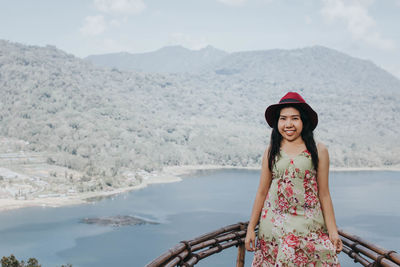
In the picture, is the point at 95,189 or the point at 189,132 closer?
the point at 95,189

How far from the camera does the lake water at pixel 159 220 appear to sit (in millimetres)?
20578

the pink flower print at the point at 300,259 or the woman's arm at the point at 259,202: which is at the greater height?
the woman's arm at the point at 259,202

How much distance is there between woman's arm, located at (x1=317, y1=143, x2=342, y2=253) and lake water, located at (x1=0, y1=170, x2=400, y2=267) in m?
16.2

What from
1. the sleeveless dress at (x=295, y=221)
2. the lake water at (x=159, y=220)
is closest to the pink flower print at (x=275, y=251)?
the sleeveless dress at (x=295, y=221)

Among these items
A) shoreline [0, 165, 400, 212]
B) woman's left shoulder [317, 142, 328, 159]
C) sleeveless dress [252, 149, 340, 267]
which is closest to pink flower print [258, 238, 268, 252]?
sleeveless dress [252, 149, 340, 267]

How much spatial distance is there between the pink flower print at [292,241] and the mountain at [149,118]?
119 ft

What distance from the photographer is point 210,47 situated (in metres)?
151

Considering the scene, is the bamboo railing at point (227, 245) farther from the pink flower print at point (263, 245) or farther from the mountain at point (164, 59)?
the mountain at point (164, 59)

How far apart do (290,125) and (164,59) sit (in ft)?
463

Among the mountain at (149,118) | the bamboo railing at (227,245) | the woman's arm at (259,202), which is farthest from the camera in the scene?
the mountain at (149,118)

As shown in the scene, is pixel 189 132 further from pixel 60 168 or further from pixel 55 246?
pixel 55 246

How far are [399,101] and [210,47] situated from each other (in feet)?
294

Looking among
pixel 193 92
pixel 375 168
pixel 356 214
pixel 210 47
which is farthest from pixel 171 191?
pixel 210 47

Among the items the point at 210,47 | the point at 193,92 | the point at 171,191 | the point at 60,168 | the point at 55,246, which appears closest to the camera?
the point at 55,246
